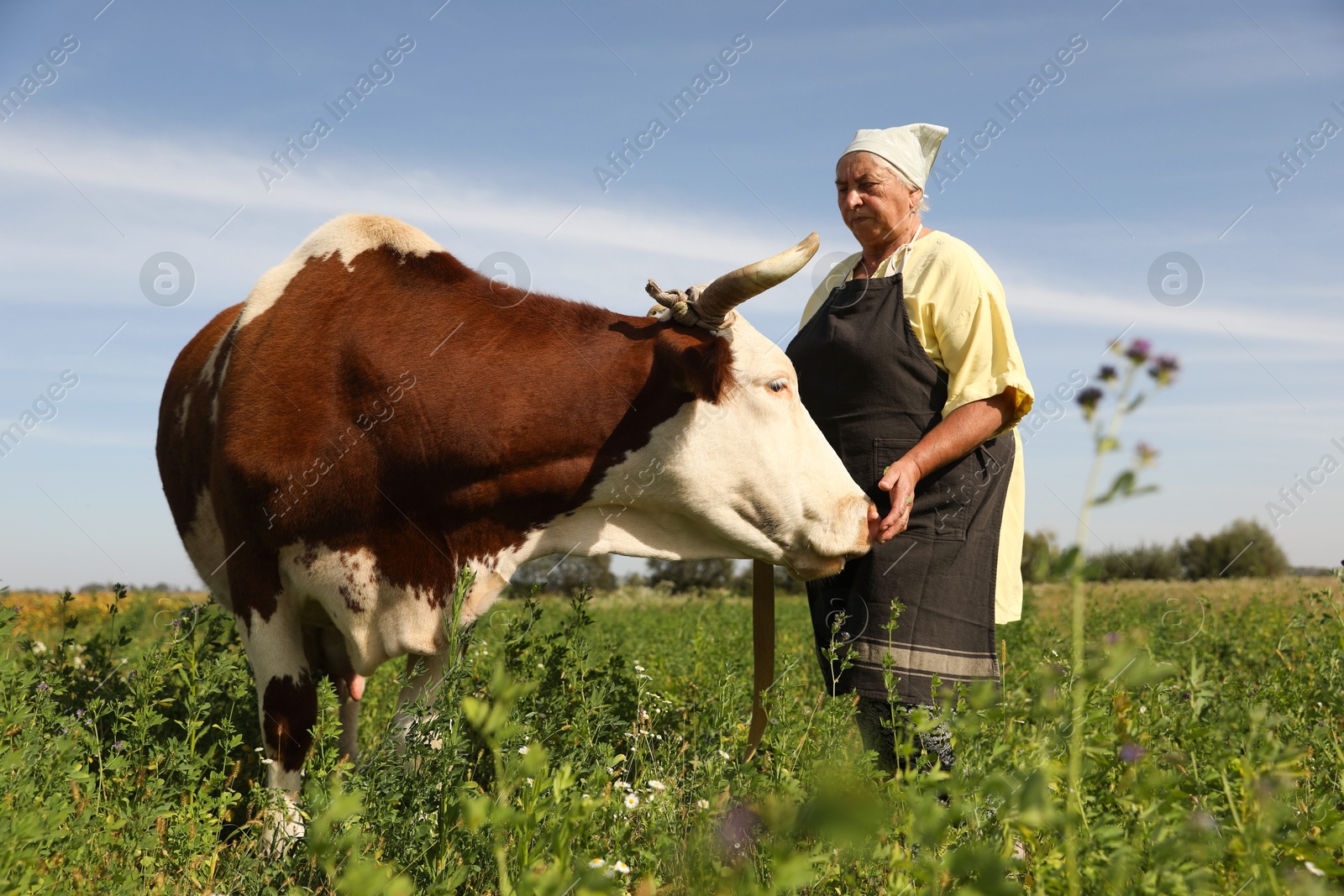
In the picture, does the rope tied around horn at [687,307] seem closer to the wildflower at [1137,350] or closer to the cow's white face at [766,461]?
the cow's white face at [766,461]

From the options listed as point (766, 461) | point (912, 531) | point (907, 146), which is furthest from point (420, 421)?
point (907, 146)

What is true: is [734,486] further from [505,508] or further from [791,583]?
[791,583]

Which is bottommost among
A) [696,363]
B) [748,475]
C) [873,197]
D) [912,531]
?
[912,531]

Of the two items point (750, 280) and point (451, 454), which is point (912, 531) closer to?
point (750, 280)

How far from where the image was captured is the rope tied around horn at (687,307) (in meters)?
3.92

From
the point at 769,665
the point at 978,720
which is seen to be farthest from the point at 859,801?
the point at 769,665

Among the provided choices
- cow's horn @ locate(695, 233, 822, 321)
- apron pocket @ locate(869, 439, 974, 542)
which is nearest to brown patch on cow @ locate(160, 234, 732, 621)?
cow's horn @ locate(695, 233, 822, 321)

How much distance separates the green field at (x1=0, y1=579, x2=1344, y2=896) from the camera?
1.52 metres

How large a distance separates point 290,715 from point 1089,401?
317cm

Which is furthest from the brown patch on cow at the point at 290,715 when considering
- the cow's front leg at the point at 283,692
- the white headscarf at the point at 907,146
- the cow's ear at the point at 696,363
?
the white headscarf at the point at 907,146

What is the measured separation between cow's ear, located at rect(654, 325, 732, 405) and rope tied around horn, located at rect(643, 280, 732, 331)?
0.22 ft

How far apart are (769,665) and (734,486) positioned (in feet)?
2.74

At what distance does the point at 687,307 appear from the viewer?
3953 millimetres

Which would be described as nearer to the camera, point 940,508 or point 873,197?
point 940,508
